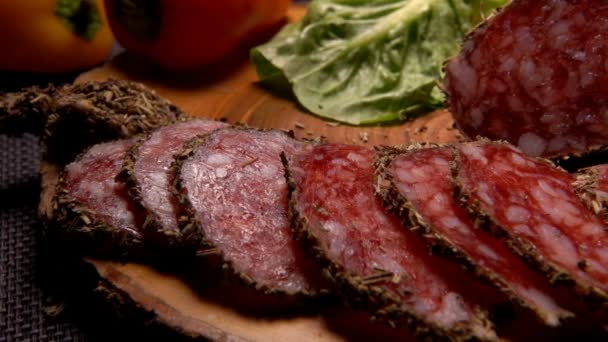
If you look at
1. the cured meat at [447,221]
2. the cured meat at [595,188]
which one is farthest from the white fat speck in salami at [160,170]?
the cured meat at [595,188]

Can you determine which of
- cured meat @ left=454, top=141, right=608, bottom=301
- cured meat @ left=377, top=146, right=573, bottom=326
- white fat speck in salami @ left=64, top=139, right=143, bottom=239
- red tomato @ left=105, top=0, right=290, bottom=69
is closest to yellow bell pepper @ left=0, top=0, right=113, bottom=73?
red tomato @ left=105, top=0, right=290, bottom=69

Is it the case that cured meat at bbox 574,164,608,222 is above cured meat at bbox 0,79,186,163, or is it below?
above

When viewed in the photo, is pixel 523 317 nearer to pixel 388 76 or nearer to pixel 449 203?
pixel 449 203

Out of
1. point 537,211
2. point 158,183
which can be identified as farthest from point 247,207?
point 537,211

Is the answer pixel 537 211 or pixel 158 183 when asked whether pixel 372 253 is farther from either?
pixel 158 183

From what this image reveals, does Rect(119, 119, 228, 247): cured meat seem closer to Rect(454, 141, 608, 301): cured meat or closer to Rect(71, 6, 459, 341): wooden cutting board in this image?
Rect(71, 6, 459, 341): wooden cutting board

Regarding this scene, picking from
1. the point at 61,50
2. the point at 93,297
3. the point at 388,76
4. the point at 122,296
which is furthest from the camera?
the point at 61,50

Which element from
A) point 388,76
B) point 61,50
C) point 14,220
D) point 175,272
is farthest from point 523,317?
point 61,50
